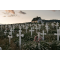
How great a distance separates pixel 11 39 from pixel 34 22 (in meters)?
1.68

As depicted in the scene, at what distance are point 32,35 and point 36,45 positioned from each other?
24.6 inches

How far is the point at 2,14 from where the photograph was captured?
388 cm

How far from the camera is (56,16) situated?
3803 mm

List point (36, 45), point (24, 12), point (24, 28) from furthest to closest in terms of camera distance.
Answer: point (24, 28), point (24, 12), point (36, 45)

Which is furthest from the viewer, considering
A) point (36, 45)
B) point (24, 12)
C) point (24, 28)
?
point (24, 28)

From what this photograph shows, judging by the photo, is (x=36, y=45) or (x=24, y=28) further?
(x=24, y=28)

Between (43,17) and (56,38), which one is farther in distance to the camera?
(43,17)
